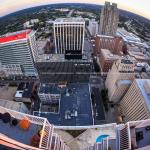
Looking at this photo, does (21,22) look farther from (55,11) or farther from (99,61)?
(99,61)

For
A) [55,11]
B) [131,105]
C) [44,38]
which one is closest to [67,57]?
[131,105]

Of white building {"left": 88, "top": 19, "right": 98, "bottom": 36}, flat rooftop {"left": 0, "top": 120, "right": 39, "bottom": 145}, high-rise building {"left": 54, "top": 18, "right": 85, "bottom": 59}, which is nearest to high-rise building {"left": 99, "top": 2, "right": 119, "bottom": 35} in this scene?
white building {"left": 88, "top": 19, "right": 98, "bottom": 36}

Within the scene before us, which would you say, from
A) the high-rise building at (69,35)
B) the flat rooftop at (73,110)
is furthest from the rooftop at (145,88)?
the high-rise building at (69,35)

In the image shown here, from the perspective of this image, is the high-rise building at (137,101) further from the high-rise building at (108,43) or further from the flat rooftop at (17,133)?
the high-rise building at (108,43)

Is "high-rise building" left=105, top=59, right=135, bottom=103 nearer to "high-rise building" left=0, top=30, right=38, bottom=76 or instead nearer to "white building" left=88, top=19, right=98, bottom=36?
"high-rise building" left=0, top=30, right=38, bottom=76

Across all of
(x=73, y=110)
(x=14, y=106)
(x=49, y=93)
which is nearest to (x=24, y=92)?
(x=14, y=106)

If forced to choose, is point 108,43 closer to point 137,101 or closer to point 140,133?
point 137,101

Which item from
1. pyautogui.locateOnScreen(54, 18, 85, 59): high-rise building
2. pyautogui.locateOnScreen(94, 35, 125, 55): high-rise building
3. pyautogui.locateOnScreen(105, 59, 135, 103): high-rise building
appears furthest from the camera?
pyautogui.locateOnScreen(94, 35, 125, 55): high-rise building
